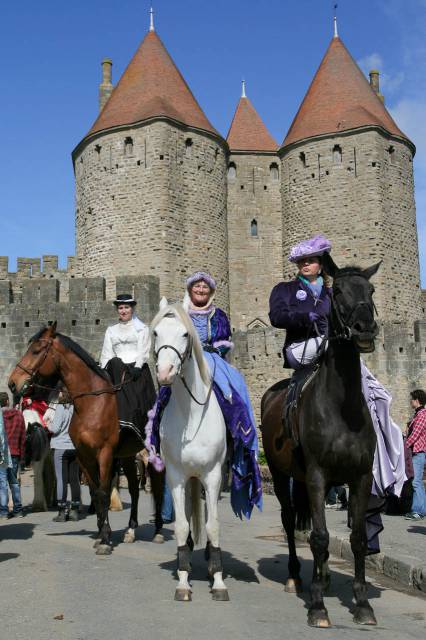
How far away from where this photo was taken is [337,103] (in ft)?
125

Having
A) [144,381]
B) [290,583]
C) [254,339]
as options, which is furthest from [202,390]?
[254,339]

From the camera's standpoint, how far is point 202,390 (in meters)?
5.79

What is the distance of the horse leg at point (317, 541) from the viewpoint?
15.6ft

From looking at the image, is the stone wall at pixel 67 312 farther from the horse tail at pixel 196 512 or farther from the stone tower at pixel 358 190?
the stone tower at pixel 358 190

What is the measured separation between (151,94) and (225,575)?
32435mm

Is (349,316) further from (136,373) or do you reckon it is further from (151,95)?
(151,95)

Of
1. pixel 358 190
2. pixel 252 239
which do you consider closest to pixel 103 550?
pixel 358 190

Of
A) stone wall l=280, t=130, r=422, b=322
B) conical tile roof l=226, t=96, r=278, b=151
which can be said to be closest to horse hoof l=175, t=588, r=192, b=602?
stone wall l=280, t=130, r=422, b=322

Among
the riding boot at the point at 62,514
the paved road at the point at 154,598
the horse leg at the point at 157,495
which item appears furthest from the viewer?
the riding boot at the point at 62,514

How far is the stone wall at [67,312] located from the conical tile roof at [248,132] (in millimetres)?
22090

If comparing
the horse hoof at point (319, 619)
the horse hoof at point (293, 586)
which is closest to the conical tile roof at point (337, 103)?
the horse hoof at point (293, 586)

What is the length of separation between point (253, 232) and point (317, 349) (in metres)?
33.6

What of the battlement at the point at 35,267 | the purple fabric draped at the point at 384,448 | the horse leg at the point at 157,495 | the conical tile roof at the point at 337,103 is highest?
the conical tile roof at the point at 337,103

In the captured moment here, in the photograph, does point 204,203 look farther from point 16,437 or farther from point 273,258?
point 16,437
